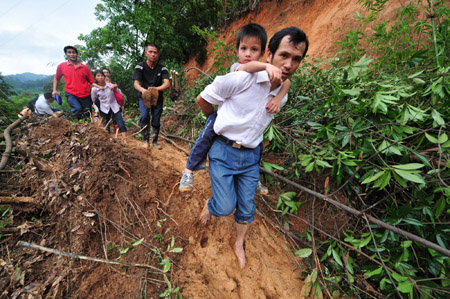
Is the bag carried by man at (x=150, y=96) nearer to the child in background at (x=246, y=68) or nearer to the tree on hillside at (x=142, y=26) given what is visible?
the child in background at (x=246, y=68)

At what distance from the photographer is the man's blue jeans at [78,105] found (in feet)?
12.8

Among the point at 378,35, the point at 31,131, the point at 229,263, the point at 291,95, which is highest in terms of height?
the point at 378,35

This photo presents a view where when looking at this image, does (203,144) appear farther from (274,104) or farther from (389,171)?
(389,171)

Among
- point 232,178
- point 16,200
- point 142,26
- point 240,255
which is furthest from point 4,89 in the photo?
point 240,255

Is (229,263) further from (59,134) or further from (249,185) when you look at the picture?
(59,134)

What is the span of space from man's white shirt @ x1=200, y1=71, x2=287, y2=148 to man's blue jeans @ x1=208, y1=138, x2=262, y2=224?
0.40 ft

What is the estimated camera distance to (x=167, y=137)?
4.15 metres

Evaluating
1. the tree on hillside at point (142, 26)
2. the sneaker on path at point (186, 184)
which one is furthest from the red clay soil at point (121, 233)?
the tree on hillside at point (142, 26)

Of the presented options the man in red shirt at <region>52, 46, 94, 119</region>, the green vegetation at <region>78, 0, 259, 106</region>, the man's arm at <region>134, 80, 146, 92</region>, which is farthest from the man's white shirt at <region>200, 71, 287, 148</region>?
the green vegetation at <region>78, 0, 259, 106</region>

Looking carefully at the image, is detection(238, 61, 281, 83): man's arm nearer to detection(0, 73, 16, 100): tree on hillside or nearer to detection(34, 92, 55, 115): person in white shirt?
detection(0, 73, 16, 100): tree on hillside

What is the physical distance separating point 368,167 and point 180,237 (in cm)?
174

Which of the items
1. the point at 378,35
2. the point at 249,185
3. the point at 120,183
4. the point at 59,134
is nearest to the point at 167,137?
the point at 59,134

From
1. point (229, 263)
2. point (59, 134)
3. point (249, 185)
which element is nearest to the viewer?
point (249, 185)

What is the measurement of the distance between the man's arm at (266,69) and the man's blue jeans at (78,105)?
3.95 m
